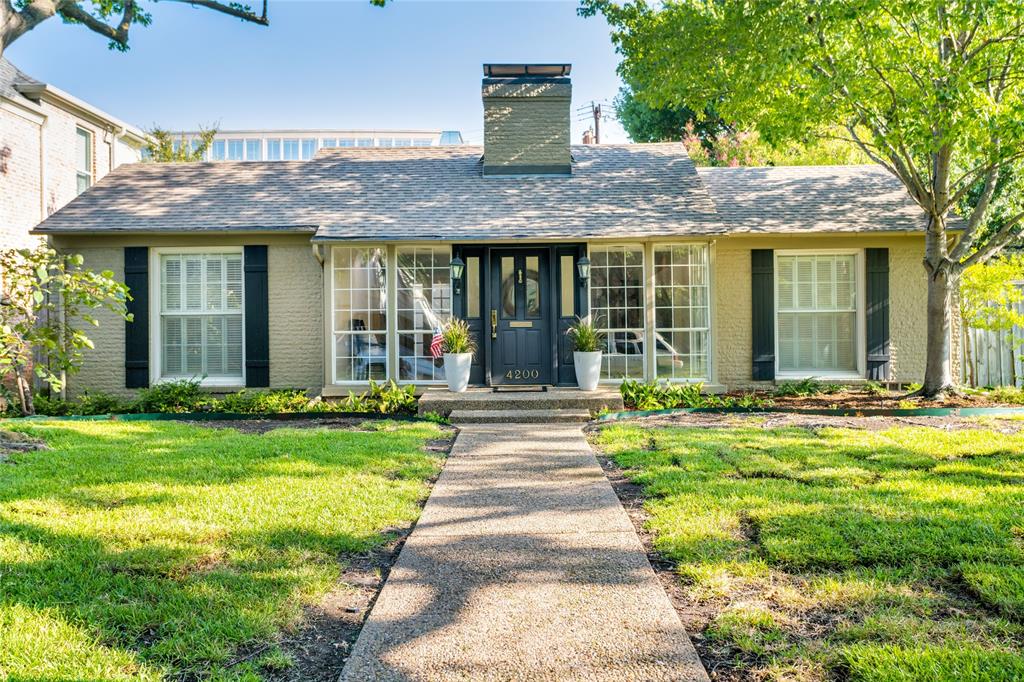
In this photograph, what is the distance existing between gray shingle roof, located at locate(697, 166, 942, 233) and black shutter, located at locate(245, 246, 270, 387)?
747 cm

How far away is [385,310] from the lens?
11.0 metres

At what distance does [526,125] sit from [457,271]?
349 centimetres

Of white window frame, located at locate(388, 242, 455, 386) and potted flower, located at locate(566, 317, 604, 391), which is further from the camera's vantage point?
white window frame, located at locate(388, 242, 455, 386)

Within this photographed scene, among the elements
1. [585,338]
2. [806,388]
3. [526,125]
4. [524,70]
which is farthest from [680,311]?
[524,70]

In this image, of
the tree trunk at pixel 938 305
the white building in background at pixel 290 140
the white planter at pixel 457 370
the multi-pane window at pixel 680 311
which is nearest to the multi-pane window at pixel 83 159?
the white planter at pixel 457 370

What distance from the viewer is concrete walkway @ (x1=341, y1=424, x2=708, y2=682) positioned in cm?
261

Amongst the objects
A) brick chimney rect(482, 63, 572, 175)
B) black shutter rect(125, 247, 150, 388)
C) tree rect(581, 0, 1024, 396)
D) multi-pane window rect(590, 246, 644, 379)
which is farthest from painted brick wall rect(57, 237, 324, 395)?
tree rect(581, 0, 1024, 396)

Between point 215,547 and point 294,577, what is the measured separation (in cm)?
66

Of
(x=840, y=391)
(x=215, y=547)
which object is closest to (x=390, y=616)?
(x=215, y=547)

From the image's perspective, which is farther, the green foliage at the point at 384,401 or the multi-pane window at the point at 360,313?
the multi-pane window at the point at 360,313

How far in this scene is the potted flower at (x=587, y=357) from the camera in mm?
10219

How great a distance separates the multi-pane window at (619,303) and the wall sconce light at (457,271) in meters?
2.05

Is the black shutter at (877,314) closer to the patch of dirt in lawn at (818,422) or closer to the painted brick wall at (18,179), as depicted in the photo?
the patch of dirt in lawn at (818,422)

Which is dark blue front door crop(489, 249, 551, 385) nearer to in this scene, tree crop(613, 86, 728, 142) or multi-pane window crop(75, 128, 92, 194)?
multi-pane window crop(75, 128, 92, 194)
